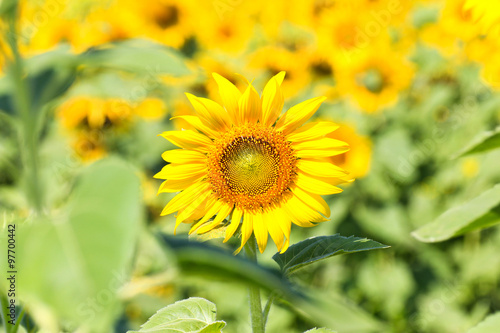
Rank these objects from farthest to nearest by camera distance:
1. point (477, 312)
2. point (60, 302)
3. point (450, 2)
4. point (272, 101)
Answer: point (450, 2)
point (477, 312)
point (272, 101)
point (60, 302)

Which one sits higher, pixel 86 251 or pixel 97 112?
pixel 97 112

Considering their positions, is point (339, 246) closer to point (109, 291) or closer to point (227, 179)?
point (227, 179)

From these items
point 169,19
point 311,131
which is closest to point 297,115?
point 311,131

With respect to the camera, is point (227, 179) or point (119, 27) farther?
point (119, 27)

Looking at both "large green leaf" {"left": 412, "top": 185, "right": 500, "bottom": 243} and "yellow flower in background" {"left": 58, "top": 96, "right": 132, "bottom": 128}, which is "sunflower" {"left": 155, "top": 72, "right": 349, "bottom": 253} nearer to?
"large green leaf" {"left": 412, "top": 185, "right": 500, "bottom": 243}

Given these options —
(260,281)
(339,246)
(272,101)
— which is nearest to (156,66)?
(272,101)

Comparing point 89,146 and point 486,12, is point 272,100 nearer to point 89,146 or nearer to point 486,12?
point 486,12

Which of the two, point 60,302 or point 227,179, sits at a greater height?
point 227,179

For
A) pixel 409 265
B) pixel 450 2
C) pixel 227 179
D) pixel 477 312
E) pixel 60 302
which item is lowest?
pixel 60 302
